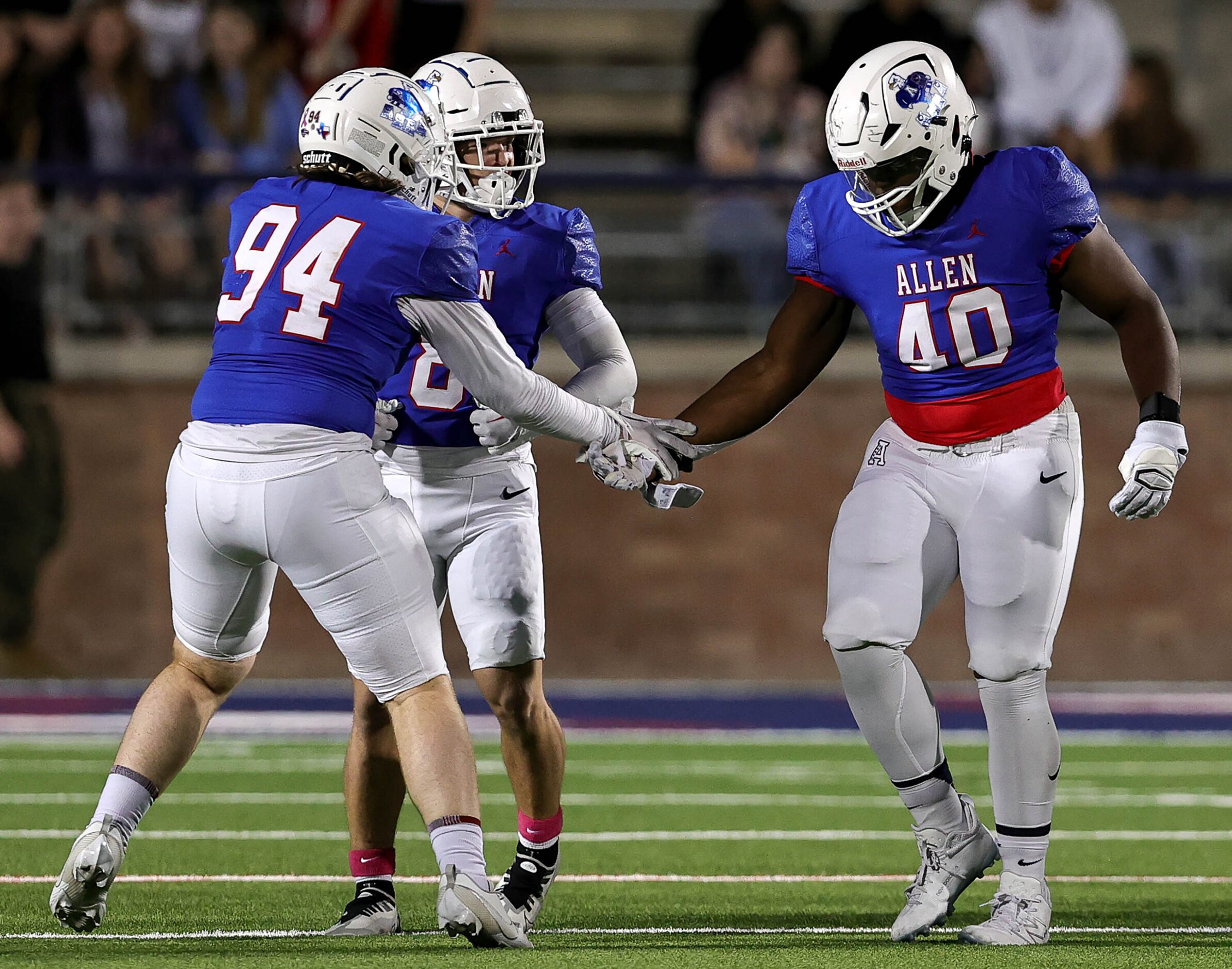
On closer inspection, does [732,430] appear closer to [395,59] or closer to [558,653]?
[558,653]

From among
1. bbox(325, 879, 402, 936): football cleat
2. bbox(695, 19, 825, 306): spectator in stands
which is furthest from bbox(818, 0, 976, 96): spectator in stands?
bbox(325, 879, 402, 936): football cleat

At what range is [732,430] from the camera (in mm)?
4688

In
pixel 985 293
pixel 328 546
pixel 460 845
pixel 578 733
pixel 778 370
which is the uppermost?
pixel 985 293

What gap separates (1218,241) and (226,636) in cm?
751

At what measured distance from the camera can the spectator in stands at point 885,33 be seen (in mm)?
10891

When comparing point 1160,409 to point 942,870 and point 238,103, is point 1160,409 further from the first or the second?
point 238,103

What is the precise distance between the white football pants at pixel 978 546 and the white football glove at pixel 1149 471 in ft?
0.52

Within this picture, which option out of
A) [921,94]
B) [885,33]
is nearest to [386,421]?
[921,94]

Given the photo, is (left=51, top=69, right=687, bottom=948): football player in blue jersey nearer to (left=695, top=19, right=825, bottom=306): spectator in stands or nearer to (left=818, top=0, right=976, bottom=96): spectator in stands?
(left=695, top=19, right=825, bottom=306): spectator in stands

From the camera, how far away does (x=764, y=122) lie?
1105 centimetres

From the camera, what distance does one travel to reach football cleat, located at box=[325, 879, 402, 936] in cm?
421

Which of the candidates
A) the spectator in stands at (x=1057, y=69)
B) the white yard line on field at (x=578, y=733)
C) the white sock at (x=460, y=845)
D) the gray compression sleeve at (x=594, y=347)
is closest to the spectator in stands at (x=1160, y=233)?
the spectator in stands at (x=1057, y=69)

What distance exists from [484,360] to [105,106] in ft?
24.5

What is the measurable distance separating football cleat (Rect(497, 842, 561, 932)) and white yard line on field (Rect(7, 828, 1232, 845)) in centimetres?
125
